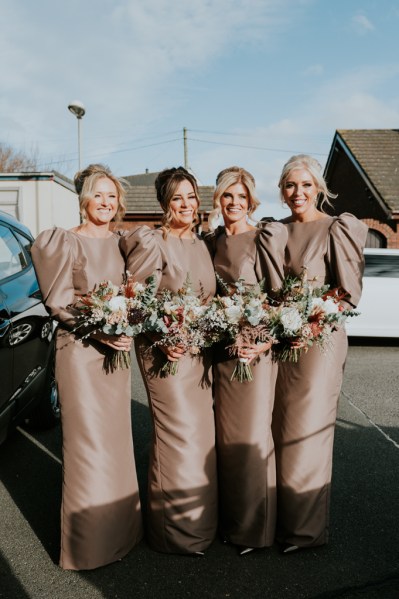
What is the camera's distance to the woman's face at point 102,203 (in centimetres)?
266

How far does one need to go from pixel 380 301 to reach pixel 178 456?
6989 millimetres

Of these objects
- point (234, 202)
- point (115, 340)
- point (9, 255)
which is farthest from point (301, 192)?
point (9, 255)

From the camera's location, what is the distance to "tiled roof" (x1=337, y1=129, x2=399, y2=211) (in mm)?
16141

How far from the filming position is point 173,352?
260 cm

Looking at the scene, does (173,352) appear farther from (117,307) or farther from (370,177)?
(370,177)

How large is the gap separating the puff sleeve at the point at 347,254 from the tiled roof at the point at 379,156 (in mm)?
13744

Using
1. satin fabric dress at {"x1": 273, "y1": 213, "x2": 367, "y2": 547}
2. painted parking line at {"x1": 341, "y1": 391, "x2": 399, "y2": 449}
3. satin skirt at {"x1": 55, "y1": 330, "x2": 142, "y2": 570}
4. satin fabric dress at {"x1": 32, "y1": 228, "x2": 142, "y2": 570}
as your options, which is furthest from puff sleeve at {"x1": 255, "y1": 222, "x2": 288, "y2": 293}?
painted parking line at {"x1": 341, "y1": 391, "x2": 399, "y2": 449}

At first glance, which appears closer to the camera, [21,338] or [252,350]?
[252,350]

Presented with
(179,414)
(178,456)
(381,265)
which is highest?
(381,265)

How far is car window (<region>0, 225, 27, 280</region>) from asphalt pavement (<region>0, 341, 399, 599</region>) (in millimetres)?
1608

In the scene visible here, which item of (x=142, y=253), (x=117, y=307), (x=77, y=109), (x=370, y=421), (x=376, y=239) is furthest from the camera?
(x=376, y=239)

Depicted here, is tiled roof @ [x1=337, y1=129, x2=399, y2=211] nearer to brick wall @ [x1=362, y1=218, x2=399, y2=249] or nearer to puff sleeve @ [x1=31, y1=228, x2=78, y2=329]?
brick wall @ [x1=362, y1=218, x2=399, y2=249]

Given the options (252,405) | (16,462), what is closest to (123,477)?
(252,405)

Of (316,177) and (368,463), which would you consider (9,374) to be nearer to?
Answer: (316,177)
